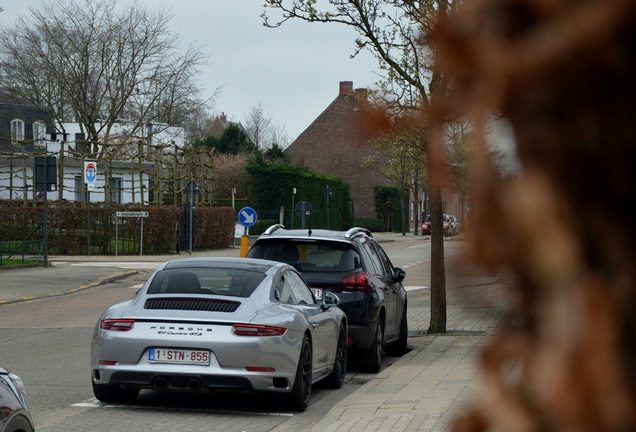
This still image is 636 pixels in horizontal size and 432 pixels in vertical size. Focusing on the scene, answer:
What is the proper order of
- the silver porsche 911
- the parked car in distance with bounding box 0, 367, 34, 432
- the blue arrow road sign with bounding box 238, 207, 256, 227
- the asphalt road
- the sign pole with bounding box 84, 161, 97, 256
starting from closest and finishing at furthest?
1. the parked car in distance with bounding box 0, 367, 34, 432
2. the asphalt road
3. the silver porsche 911
4. the blue arrow road sign with bounding box 238, 207, 256, 227
5. the sign pole with bounding box 84, 161, 97, 256

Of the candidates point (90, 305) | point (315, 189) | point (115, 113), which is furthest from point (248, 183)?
point (90, 305)

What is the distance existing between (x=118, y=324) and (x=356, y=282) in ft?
13.2

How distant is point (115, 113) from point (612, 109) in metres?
58.9

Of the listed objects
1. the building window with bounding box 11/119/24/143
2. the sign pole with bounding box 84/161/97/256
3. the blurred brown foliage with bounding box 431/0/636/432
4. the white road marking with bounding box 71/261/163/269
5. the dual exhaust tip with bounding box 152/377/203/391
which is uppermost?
the building window with bounding box 11/119/24/143

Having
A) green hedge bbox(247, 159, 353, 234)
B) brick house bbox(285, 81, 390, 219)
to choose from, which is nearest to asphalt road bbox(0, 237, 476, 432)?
green hedge bbox(247, 159, 353, 234)

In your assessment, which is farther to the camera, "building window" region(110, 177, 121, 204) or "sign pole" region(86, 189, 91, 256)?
"building window" region(110, 177, 121, 204)

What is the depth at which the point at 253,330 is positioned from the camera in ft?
32.7

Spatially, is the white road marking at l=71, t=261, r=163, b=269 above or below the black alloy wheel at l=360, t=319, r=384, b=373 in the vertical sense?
above

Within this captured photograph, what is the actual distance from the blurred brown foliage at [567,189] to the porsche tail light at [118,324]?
921 cm

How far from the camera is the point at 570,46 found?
3.27ft

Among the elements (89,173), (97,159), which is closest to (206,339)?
(89,173)

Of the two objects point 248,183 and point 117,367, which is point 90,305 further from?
point 248,183

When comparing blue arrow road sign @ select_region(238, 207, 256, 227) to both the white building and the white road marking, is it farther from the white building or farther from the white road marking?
the white building

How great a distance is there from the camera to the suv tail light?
13.4m
